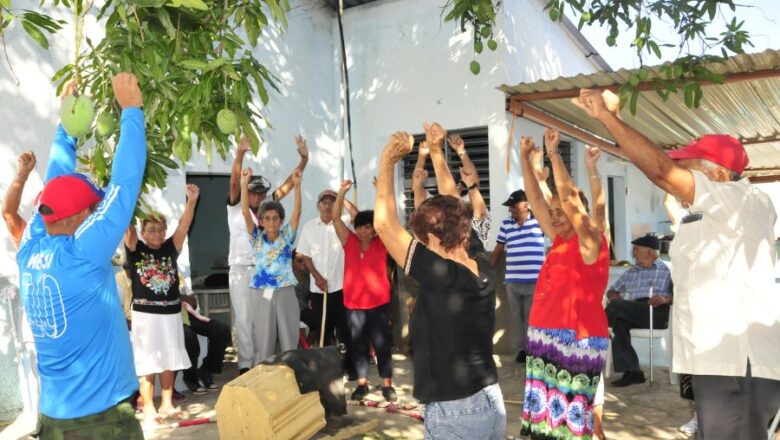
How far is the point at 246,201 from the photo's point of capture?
562cm

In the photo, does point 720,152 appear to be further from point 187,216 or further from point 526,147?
point 187,216

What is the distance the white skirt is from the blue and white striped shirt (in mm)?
4327

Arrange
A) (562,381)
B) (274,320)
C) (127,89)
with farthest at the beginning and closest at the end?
1. (274,320)
2. (562,381)
3. (127,89)

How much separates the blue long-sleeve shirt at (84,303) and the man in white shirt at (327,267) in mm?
3866

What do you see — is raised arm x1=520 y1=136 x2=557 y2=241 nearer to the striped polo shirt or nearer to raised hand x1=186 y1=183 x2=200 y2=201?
raised hand x1=186 y1=183 x2=200 y2=201

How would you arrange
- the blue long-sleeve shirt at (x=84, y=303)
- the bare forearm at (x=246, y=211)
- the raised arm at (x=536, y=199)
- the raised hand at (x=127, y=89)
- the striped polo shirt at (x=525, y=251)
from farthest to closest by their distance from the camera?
the striped polo shirt at (x=525, y=251)
the bare forearm at (x=246, y=211)
the raised arm at (x=536, y=199)
the blue long-sleeve shirt at (x=84, y=303)
the raised hand at (x=127, y=89)

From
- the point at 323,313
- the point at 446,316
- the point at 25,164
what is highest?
the point at 25,164

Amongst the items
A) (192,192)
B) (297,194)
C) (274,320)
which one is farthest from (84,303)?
(274,320)

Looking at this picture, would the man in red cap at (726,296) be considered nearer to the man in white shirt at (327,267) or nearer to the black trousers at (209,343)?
the man in white shirt at (327,267)

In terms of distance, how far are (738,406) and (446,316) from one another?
1187mm

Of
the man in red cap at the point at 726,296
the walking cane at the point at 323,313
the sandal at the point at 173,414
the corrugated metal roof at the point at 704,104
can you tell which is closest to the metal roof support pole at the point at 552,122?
the corrugated metal roof at the point at 704,104

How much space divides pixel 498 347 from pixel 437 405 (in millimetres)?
5455

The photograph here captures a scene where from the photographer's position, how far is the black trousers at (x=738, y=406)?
255cm

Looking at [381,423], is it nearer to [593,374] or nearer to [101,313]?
[593,374]
